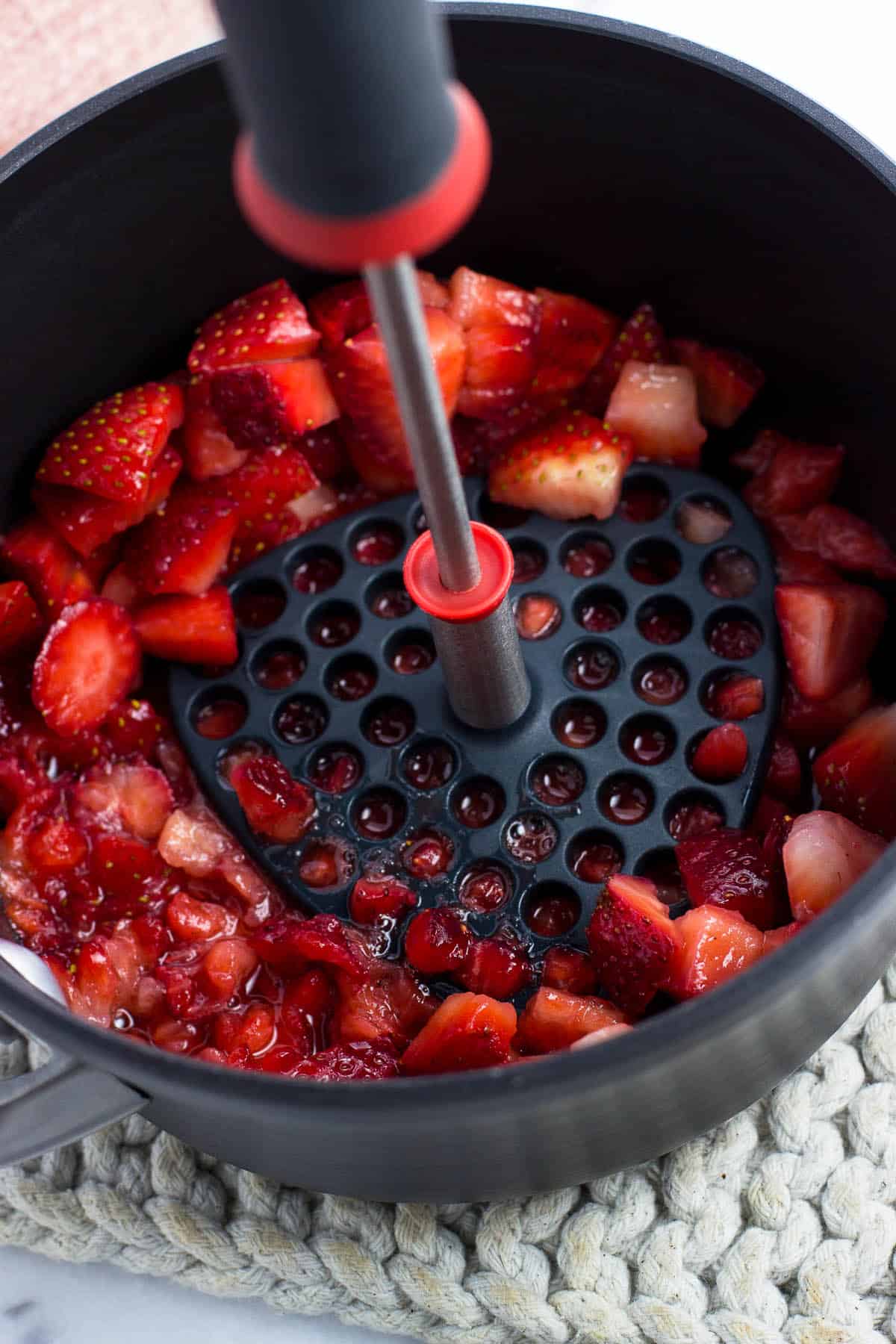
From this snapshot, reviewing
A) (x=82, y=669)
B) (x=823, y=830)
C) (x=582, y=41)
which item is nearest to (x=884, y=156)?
(x=582, y=41)

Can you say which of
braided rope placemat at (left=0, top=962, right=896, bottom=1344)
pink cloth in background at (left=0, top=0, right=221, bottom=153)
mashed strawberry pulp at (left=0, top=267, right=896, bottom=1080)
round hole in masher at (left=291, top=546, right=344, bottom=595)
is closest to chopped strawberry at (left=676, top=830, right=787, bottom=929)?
mashed strawberry pulp at (left=0, top=267, right=896, bottom=1080)

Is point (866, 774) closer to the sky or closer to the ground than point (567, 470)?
closer to the ground

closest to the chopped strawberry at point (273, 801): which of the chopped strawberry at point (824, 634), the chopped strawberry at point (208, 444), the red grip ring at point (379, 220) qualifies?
the chopped strawberry at point (208, 444)

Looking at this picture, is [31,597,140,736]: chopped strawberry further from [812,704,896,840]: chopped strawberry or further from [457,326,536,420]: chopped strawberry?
[812,704,896,840]: chopped strawberry

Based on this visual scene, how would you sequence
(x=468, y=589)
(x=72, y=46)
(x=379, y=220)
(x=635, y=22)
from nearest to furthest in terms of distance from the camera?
(x=379, y=220) < (x=468, y=589) < (x=635, y=22) < (x=72, y=46)

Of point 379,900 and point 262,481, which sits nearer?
point 379,900

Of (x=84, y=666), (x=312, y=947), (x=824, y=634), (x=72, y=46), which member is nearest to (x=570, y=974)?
(x=312, y=947)

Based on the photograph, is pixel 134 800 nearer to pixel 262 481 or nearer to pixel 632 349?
pixel 262 481
